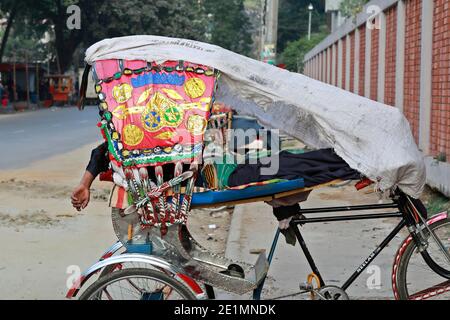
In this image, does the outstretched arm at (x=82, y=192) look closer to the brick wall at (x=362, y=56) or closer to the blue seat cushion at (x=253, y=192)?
the blue seat cushion at (x=253, y=192)

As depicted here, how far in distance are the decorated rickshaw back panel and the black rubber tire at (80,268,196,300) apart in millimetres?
616

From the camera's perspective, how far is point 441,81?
10.2m

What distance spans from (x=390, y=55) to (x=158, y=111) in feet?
36.8

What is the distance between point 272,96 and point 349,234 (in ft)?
13.6

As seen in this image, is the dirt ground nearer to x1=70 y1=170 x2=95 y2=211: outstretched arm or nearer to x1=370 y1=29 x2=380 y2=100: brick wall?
x1=70 y1=170 x2=95 y2=211: outstretched arm

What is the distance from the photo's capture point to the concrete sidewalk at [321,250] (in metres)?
6.19

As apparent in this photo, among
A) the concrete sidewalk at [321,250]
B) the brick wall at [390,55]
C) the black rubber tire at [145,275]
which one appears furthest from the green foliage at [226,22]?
the black rubber tire at [145,275]

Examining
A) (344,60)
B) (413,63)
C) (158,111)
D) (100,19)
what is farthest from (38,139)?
(100,19)

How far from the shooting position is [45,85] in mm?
52438

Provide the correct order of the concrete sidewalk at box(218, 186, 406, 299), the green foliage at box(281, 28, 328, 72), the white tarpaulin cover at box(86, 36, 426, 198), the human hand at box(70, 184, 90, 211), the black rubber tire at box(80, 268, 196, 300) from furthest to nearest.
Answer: the green foliage at box(281, 28, 328, 72) < the concrete sidewalk at box(218, 186, 406, 299) < the human hand at box(70, 184, 90, 211) < the white tarpaulin cover at box(86, 36, 426, 198) < the black rubber tire at box(80, 268, 196, 300)

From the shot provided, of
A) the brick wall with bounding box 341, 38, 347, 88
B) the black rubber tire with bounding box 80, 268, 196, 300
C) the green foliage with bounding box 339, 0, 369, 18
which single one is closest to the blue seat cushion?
the black rubber tire with bounding box 80, 268, 196, 300

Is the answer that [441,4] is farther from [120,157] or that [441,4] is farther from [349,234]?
[120,157]

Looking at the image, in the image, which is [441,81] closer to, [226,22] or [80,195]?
[80,195]

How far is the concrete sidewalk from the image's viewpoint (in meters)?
6.19
